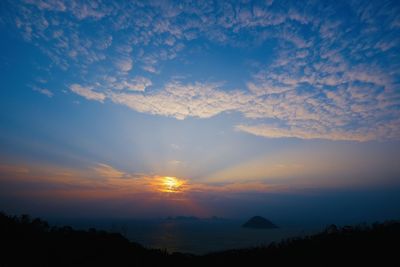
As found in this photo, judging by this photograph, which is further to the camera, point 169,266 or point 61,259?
point 169,266

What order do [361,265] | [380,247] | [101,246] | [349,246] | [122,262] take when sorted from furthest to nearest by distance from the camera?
1. [101,246]
2. [122,262]
3. [349,246]
4. [380,247]
5. [361,265]

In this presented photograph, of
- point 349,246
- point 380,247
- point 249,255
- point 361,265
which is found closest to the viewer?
point 361,265

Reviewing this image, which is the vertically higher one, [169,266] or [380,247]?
[380,247]

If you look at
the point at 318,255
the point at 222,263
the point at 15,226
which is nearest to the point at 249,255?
the point at 222,263

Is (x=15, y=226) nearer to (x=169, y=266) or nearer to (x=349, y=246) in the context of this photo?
(x=169, y=266)

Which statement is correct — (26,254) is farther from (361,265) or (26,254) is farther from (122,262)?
(361,265)

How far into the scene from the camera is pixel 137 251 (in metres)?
22.2

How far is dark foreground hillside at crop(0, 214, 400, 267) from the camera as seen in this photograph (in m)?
14.2

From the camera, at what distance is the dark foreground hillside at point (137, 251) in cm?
1422

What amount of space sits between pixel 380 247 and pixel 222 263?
33.6 ft

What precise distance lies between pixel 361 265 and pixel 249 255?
894 centimetres

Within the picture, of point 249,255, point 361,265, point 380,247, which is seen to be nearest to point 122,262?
point 249,255

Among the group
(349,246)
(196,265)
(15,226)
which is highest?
(15,226)

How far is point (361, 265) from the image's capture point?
12172mm
